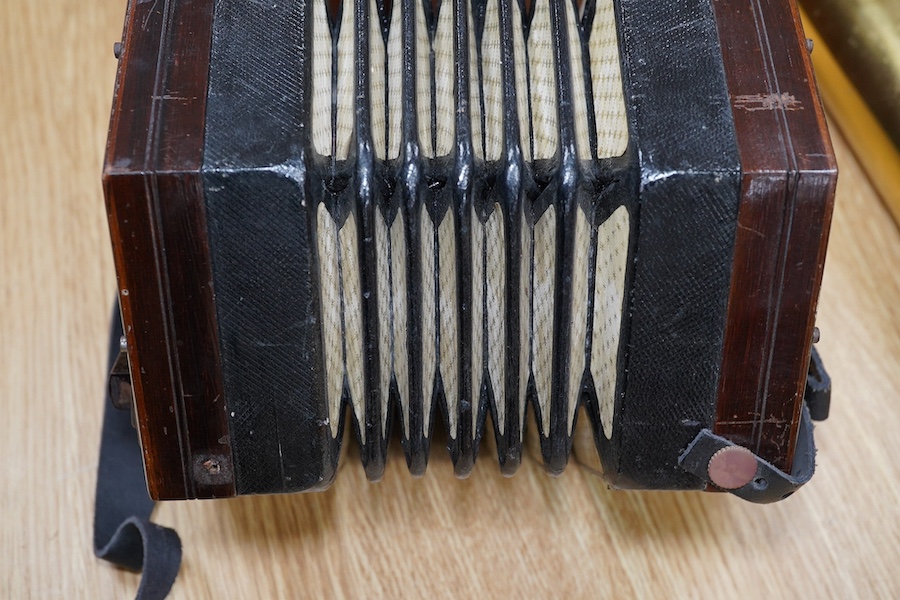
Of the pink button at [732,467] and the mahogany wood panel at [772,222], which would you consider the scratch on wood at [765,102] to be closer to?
the mahogany wood panel at [772,222]

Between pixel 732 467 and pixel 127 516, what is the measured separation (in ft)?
1.87

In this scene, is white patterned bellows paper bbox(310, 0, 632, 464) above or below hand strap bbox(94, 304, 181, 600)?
above

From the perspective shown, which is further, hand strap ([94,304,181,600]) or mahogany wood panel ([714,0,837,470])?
hand strap ([94,304,181,600])

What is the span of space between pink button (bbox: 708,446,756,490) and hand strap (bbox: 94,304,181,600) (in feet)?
1.66

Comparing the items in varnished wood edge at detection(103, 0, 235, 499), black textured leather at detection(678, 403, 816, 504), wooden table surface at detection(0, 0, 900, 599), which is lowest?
wooden table surface at detection(0, 0, 900, 599)

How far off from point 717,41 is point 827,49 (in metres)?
0.51

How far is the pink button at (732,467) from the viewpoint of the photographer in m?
0.91

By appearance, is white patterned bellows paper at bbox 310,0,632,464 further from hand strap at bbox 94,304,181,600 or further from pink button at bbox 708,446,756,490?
hand strap at bbox 94,304,181,600

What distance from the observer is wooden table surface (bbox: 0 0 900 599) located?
3.62 feet

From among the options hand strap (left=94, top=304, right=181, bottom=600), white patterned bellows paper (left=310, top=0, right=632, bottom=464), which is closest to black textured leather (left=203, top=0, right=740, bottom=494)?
white patterned bellows paper (left=310, top=0, right=632, bottom=464)

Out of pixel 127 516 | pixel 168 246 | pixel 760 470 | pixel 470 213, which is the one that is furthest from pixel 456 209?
pixel 127 516

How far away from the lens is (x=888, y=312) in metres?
1.22

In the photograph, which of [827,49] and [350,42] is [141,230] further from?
[827,49]

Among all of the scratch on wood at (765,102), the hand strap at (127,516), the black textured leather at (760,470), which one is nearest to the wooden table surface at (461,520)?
the hand strap at (127,516)
